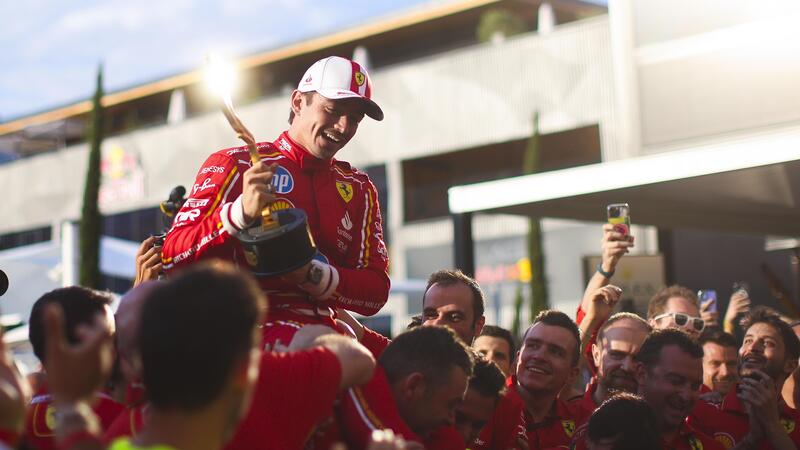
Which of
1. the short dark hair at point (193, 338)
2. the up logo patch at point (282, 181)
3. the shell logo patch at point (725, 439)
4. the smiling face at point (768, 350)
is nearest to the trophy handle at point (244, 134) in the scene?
the up logo patch at point (282, 181)

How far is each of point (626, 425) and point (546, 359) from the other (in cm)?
136

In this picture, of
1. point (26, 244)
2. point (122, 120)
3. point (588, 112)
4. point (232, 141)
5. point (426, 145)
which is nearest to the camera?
point (588, 112)

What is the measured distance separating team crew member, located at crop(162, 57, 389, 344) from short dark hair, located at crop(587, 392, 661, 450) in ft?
3.08

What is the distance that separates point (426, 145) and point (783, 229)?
1843 cm

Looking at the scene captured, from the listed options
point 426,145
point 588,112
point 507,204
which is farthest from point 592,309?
point 426,145

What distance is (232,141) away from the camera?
31625mm

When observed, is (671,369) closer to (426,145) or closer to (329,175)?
(329,175)

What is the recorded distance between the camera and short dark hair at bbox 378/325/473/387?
3.60 metres

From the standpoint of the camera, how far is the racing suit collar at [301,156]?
4.30 metres

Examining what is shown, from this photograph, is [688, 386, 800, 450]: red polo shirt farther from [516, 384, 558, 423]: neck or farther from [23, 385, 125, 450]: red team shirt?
[23, 385, 125, 450]: red team shirt

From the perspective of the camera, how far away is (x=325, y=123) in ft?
14.0

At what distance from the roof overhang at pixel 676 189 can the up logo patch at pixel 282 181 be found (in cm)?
389

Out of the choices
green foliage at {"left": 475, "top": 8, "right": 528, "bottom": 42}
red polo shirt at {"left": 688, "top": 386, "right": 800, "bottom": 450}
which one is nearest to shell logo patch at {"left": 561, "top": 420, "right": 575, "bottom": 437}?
red polo shirt at {"left": 688, "top": 386, "right": 800, "bottom": 450}

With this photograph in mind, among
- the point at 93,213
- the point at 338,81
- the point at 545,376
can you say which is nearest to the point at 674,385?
the point at 545,376
